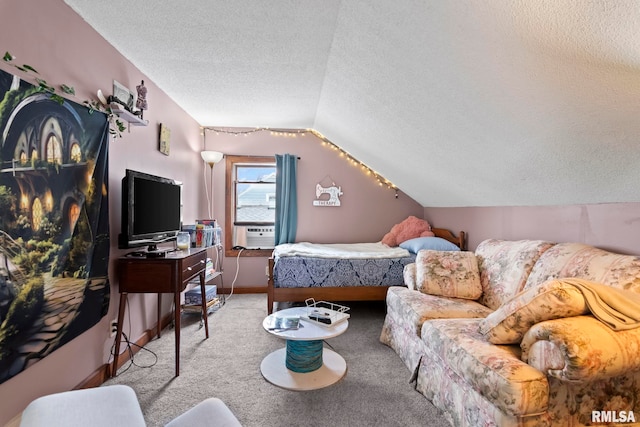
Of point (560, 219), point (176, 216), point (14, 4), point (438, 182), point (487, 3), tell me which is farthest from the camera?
point (438, 182)

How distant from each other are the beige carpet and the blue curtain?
164 cm

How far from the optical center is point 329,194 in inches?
176

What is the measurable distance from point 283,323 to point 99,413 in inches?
52.1

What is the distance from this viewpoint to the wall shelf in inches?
82.2

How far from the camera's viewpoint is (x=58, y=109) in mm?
1625

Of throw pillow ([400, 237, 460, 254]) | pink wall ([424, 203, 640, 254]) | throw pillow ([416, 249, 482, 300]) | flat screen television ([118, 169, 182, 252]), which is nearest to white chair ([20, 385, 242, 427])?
flat screen television ([118, 169, 182, 252])

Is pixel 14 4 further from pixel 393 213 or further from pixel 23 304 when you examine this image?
pixel 393 213

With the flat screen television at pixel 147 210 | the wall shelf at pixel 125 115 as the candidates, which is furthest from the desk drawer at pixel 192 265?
the wall shelf at pixel 125 115

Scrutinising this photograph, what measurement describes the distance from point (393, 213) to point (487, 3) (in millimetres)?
3426

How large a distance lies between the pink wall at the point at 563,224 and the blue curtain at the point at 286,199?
2.23 metres

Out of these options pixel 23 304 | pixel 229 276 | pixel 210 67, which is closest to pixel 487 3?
pixel 210 67

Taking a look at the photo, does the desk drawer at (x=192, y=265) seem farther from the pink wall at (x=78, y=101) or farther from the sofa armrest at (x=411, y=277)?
the sofa armrest at (x=411, y=277)

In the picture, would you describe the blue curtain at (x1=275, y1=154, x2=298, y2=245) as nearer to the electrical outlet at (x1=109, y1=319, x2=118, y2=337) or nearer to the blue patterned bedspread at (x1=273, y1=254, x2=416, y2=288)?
the blue patterned bedspread at (x1=273, y1=254, x2=416, y2=288)

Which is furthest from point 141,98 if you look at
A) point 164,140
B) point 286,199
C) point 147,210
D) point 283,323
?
point 286,199
